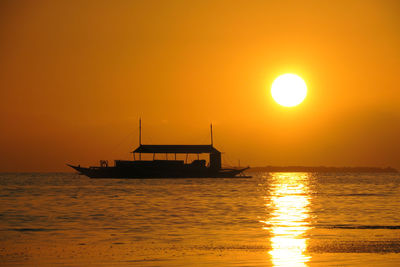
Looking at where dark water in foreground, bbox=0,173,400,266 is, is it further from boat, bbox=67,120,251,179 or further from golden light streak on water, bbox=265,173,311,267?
boat, bbox=67,120,251,179

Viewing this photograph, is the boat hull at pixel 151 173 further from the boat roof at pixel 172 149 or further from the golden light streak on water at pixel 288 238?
the golden light streak on water at pixel 288 238

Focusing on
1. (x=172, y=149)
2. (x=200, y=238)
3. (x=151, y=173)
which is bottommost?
(x=151, y=173)

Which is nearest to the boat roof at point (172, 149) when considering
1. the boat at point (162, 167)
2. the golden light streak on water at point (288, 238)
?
the boat at point (162, 167)

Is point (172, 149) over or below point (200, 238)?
over

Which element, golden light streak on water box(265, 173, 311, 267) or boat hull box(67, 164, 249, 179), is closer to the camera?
golden light streak on water box(265, 173, 311, 267)

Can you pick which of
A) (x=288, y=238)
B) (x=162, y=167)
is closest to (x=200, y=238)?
(x=288, y=238)

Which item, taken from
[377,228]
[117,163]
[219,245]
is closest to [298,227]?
[377,228]

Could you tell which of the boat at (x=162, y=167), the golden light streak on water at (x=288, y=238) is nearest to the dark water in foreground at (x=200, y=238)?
the golden light streak on water at (x=288, y=238)

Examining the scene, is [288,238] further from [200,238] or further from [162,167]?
[162,167]

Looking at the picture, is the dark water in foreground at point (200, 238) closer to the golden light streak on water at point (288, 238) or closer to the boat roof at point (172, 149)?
the golden light streak on water at point (288, 238)

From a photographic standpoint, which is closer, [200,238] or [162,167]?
[200,238]

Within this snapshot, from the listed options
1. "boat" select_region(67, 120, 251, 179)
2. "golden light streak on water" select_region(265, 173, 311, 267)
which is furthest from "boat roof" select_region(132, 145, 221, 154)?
"golden light streak on water" select_region(265, 173, 311, 267)

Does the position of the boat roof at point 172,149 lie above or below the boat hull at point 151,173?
above

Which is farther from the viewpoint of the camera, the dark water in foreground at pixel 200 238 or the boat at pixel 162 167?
the boat at pixel 162 167
